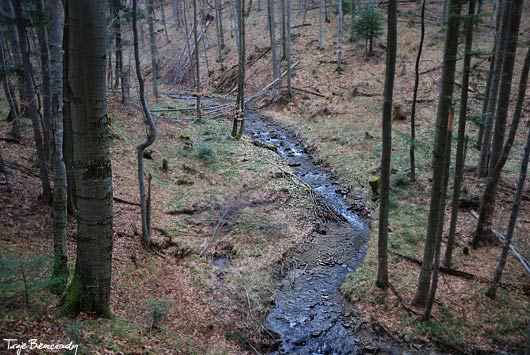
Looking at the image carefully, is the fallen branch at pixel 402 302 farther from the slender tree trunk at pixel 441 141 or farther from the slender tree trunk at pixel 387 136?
the slender tree trunk at pixel 441 141

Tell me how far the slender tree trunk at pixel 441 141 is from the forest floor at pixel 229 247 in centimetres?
79

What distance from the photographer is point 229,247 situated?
39.9 feet

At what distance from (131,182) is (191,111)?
12849 mm

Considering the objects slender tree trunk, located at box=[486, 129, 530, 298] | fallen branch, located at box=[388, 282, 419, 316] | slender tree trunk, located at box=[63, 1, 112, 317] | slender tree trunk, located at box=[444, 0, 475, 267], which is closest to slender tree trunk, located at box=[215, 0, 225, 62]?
slender tree trunk, located at box=[444, 0, 475, 267]

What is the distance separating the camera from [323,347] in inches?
341

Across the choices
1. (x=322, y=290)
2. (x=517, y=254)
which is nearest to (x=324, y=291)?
(x=322, y=290)

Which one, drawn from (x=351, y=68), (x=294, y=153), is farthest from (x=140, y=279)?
(x=351, y=68)

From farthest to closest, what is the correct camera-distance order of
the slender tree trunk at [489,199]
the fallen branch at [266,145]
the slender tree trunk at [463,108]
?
the fallen branch at [266,145] → the slender tree trunk at [489,199] → the slender tree trunk at [463,108]

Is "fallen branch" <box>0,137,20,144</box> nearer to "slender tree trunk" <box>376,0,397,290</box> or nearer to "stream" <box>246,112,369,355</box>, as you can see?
"stream" <box>246,112,369,355</box>

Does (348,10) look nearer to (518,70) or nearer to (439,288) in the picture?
(518,70)

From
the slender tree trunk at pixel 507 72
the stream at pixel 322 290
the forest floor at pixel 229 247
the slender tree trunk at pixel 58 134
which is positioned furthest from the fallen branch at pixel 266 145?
the slender tree trunk at pixel 58 134

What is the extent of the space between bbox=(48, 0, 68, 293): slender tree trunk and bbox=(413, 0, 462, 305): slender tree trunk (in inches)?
282

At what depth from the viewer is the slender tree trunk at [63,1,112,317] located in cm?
445

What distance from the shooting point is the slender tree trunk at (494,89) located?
11.4 m
